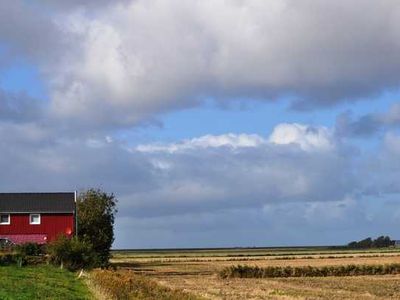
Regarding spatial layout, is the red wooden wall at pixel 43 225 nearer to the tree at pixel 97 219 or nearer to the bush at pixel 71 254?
the tree at pixel 97 219

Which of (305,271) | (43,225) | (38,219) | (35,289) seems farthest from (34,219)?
(35,289)

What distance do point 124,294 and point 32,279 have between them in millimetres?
11164

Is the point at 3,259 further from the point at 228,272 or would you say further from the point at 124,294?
the point at 124,294

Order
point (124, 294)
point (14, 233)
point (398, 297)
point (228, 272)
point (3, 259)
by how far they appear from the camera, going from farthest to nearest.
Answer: point (14, 233)
point (228, 272)
point (3, 259)
point (398, 297)
point (124, 294)

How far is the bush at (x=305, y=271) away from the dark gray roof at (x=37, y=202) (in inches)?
756

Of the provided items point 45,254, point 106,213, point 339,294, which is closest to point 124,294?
point 339,294

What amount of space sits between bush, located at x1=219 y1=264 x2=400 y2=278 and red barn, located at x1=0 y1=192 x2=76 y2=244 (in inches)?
712

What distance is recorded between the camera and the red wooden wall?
73250 millimetres

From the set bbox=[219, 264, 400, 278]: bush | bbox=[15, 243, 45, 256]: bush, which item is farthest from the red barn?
bbox=[219, 264, 400, 278]: bush

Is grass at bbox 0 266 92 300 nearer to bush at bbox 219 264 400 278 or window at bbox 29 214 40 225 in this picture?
bush at bbox 219 264 400 278

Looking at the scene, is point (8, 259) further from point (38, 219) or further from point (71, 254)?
point (38, 219)

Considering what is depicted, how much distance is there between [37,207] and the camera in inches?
2943

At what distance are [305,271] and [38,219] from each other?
26.2 metres

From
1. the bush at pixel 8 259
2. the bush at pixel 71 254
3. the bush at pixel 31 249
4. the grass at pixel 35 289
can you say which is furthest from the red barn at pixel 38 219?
the grass at pixel 35 289
